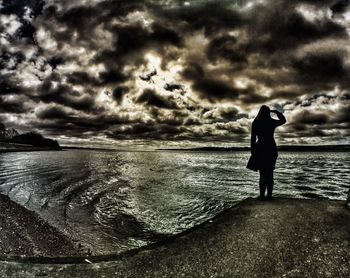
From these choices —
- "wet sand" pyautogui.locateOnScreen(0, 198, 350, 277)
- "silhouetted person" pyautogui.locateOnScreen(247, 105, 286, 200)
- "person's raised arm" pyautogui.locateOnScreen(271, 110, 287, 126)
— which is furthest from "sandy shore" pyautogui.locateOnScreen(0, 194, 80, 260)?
"person's raised arm" pyautogui.locateOnScreen(271, 110, 287, 126)

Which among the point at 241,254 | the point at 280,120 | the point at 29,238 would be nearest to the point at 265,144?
the point at 280,120

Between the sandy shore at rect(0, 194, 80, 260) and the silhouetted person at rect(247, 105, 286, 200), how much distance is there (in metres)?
5.80

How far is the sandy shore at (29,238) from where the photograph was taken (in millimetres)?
6401

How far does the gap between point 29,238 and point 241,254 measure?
22.0ft

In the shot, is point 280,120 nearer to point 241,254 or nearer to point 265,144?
point 265,144

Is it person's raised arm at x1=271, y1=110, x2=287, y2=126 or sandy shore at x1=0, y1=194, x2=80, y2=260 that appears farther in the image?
person's raised arm at x1=271, y1=110, x2=287, y2=126

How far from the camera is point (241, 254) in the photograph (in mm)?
3945

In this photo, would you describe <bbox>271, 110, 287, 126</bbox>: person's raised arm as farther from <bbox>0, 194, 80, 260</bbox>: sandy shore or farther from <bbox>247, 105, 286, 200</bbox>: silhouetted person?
<bbox>0, 194, 80, 260</bbox>: sandy shore

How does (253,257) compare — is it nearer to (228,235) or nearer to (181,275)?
(228,235)

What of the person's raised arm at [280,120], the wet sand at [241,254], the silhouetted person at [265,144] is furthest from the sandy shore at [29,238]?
the person's raised arm at [280,120]

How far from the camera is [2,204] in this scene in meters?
11.1

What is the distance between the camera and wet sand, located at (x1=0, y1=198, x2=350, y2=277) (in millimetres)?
3547

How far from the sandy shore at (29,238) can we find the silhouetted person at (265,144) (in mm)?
5801

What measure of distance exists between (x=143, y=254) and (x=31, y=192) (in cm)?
1511
